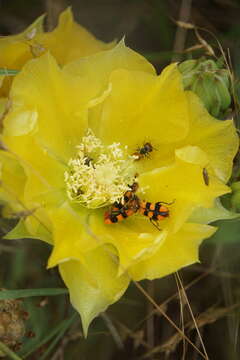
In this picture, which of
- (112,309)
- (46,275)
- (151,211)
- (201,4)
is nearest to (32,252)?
(46,275)

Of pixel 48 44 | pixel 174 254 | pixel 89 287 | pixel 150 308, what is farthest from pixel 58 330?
pixel 48 44

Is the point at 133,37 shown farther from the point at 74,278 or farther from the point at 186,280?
the point at 74,278

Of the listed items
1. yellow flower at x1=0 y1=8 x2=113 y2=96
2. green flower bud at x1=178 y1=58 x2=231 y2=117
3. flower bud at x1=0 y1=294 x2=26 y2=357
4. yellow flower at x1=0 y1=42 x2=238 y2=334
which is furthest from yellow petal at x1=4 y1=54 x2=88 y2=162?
flower bud at x1=0 y1=294 x2=26 y2=357

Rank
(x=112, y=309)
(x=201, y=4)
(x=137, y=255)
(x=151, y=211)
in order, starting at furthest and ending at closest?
(x=201, y=4) < (x=112, y=309) < (x=151, y=211) < (x=137, y=255)

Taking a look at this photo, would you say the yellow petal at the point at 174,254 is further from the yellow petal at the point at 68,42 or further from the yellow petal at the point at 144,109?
the yellow petal at the point at 68,42

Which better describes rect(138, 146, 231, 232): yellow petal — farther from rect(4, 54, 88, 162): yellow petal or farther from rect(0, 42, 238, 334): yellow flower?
rect(4, 54, 88, 162): yellow petal

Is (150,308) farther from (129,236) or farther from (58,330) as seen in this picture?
(129,236)

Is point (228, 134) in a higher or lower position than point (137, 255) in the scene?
higher

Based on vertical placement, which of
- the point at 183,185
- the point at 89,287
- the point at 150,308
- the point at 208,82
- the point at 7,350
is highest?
the point at 208,82
